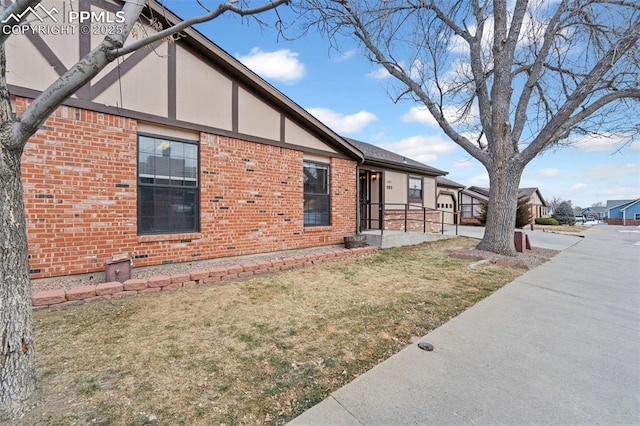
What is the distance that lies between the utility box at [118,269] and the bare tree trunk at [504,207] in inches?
350

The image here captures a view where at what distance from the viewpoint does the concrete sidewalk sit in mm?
1983

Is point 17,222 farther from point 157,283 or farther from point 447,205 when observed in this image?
point 447,205

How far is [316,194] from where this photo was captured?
8.03m

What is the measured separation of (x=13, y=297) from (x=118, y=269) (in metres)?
2.92

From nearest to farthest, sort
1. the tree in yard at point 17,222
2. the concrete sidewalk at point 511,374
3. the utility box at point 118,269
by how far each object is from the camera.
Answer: the tree in yard at point 17,222
the concrete sidewalk at point 511,374
the utility box at point 118,269

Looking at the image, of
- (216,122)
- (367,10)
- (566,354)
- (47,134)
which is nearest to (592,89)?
(367,10)

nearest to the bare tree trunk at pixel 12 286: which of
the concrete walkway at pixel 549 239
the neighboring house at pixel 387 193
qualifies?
the neighboring house at pixel 387 193

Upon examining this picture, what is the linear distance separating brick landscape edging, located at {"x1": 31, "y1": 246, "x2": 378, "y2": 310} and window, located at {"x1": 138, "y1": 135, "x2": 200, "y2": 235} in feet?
3.55

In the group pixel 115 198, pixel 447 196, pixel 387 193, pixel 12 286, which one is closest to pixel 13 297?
pixel 12 286

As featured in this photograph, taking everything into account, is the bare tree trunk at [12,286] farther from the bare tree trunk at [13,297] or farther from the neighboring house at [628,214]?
the neighboring house at [628,214]

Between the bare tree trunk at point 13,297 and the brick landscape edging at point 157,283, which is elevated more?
the bare tree trunk at point 13,297

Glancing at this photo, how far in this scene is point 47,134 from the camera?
4219 millimetres

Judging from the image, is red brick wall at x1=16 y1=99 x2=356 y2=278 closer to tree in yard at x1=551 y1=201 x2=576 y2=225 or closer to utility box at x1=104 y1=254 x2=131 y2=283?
utility box at x1=104 y1=254 x2=131 y2=283

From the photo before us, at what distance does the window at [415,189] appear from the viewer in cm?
1265
